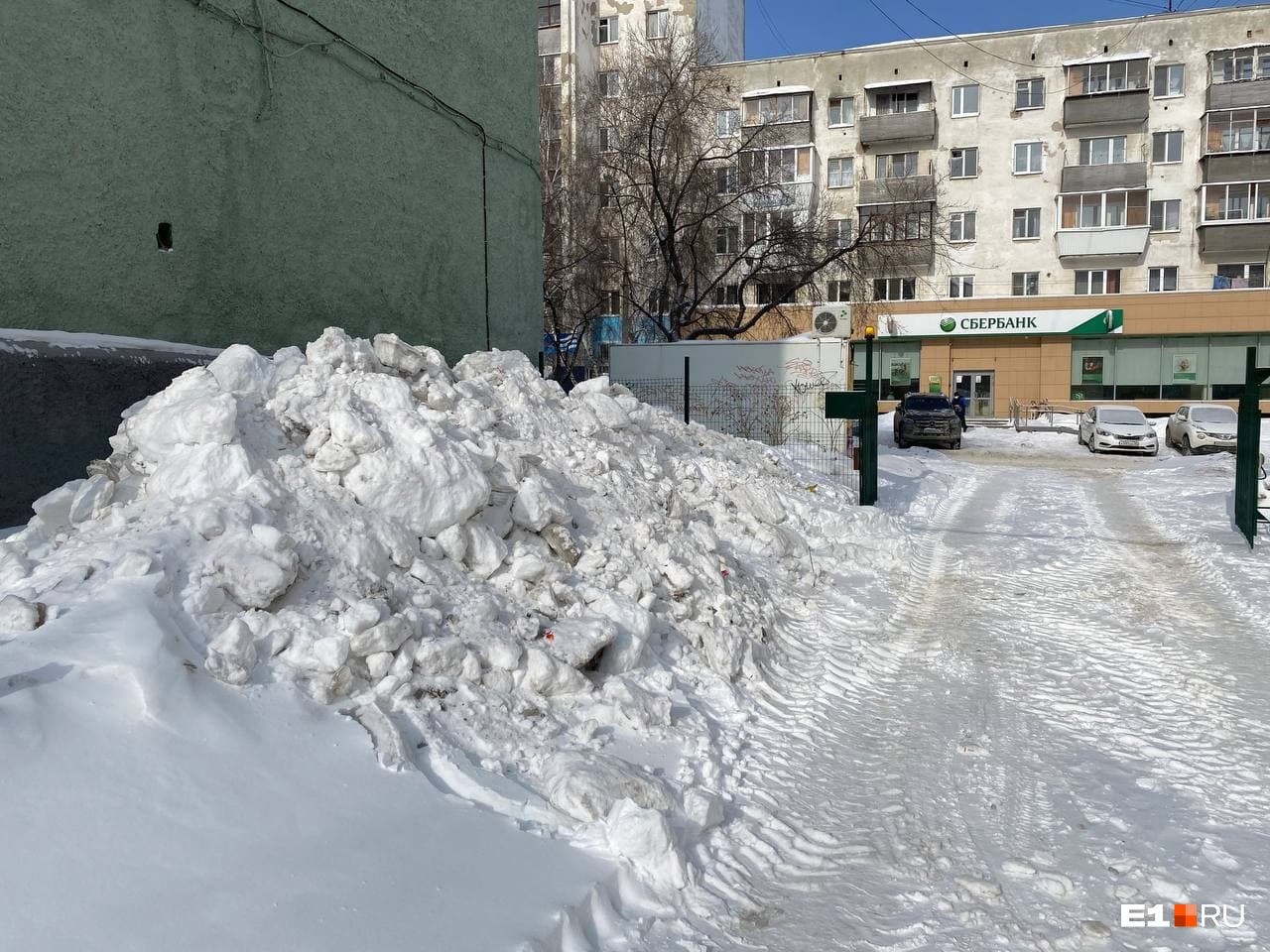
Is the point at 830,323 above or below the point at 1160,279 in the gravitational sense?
below

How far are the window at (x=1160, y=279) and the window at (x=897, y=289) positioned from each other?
30.3ft

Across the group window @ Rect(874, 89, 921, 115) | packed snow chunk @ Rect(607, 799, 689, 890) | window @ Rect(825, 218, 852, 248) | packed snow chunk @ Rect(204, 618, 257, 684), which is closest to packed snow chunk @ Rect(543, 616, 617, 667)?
packed snow chunk @ Rect(607, 799, 689, 890)

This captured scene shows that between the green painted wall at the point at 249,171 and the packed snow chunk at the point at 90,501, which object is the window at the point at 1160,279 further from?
the packed snow chunk at the point at 90,501

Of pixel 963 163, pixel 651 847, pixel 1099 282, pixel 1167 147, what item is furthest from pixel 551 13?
pixel 651 847

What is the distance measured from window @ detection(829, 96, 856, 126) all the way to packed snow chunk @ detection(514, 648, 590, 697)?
127 ft

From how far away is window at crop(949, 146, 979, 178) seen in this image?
36719 millimetres

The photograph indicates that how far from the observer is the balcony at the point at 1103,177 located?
1371 inches

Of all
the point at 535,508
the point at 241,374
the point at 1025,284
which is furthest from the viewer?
the point at 1025,284

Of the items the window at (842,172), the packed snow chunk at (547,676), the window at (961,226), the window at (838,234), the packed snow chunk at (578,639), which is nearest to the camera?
the packed snow chunk at (547,676)

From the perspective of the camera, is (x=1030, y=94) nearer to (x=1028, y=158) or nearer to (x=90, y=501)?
(x=1028, y=158)

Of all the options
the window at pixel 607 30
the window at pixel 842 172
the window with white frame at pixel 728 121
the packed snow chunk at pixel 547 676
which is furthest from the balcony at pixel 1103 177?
the packed snow chunk at pixel 547 676

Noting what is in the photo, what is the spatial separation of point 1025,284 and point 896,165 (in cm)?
762

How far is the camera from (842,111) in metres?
38.1

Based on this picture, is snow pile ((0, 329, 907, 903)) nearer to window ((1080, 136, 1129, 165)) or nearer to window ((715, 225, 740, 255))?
window ((715, 225, 740, 255))
